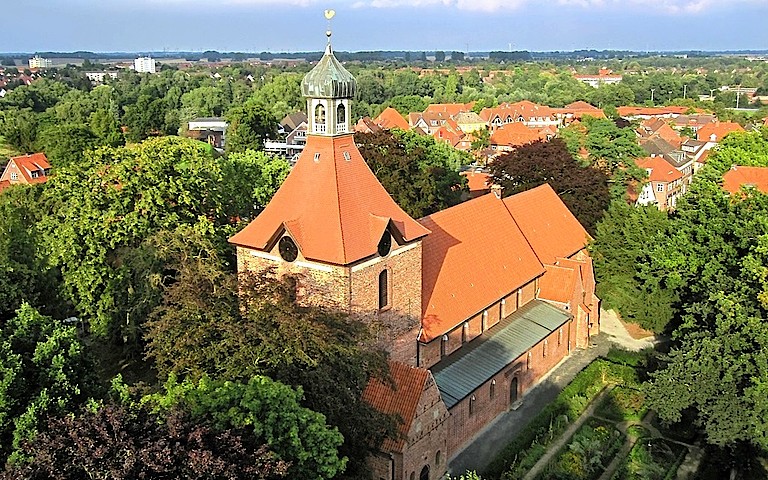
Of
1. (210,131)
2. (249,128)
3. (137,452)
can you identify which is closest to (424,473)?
(137,452)

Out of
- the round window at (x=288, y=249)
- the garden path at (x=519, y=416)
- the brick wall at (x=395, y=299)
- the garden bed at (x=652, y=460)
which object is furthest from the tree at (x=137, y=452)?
the garden bed at (x=652, y=460)

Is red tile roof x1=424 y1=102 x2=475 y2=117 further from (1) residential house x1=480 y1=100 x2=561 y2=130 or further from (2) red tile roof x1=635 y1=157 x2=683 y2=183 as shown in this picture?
(2) red tile roof x1=635 y1=157 x2=683 y2=183

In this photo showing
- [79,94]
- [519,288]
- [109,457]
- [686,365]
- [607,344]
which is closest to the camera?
Answer: [109,457]

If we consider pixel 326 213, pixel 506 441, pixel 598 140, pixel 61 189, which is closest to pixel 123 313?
pixel 61 189

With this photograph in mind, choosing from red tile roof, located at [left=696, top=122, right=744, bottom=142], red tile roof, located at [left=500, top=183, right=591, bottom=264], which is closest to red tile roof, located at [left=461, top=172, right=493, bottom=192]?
red tile roof, located at [left=500, top=183, right=591, bottom=264]

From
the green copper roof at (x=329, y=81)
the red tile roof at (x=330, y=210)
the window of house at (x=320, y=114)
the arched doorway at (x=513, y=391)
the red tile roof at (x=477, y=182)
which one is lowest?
the arched doorway at (x=513, y=391)

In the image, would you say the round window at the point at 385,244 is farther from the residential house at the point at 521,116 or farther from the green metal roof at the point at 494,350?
the residential house at the point at 521,116

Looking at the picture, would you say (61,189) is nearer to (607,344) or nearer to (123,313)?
(123,313)

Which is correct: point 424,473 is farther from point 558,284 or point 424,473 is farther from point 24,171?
point 24,171
